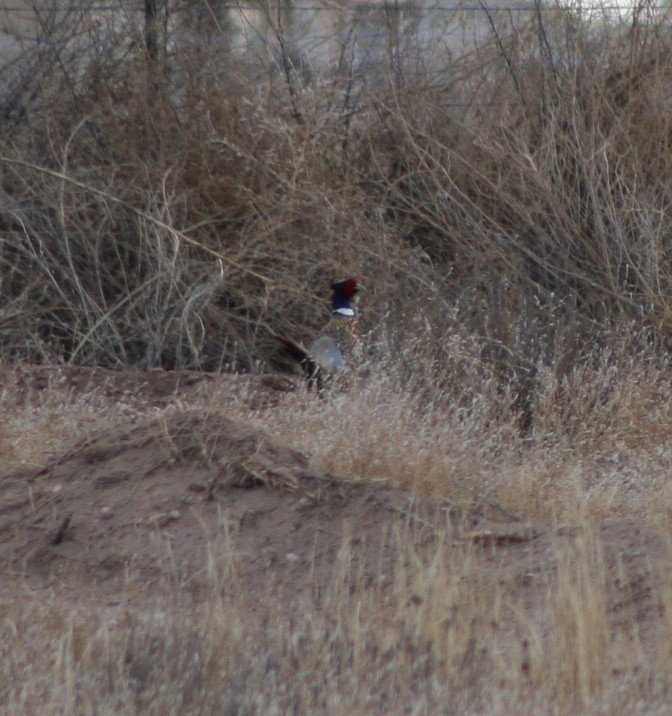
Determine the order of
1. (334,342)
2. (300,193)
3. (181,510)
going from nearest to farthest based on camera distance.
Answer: (181,510), (334,342), (300,193)

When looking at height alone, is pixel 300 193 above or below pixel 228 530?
above

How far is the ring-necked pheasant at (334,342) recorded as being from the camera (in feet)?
25.2

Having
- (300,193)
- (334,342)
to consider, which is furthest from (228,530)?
(300,193)

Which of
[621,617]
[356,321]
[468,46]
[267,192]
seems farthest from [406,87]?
[621,617]

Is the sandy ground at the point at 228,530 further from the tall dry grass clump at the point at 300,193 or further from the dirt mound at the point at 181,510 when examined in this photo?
the tall dry grass clump at the point at 300,193

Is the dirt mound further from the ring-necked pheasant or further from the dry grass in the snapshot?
the ring-necked pheasant

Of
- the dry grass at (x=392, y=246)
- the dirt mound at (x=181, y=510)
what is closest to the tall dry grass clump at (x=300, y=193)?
the dry grass at (x=392, y=246)

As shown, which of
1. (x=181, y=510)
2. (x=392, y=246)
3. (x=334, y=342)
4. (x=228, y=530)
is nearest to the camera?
(x=228, y=530)

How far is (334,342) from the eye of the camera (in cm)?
803

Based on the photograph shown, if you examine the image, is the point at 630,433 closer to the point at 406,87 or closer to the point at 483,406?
the point at 483,406

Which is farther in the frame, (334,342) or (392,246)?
(392,246)

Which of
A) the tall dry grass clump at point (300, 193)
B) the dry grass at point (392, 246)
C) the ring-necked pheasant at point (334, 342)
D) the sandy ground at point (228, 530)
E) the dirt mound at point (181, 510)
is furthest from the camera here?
the tall dry grass clump at point (300, 193)

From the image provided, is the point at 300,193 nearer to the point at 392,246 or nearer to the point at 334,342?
the point at 392,246

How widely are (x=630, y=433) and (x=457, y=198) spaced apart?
10.0 ft
